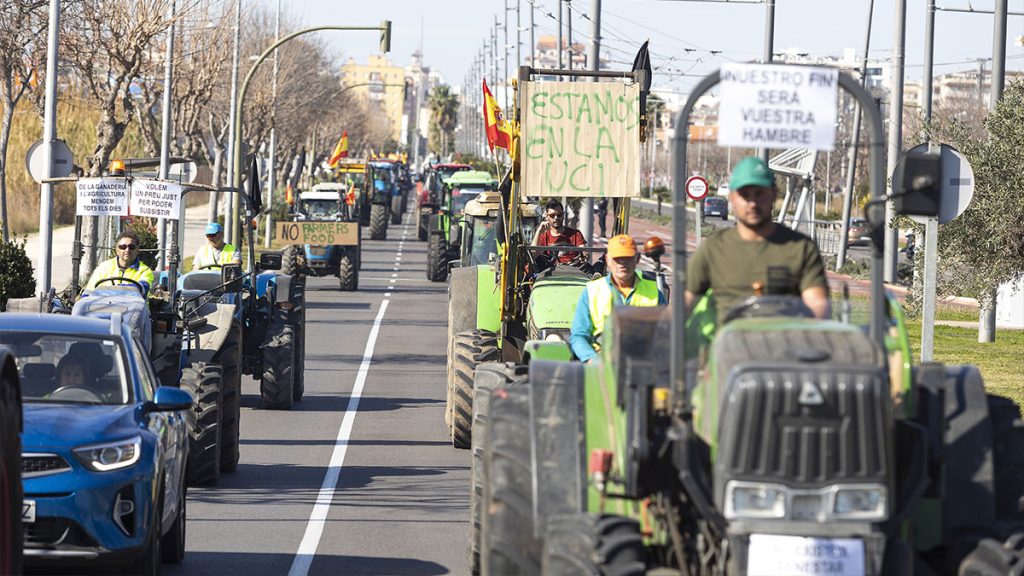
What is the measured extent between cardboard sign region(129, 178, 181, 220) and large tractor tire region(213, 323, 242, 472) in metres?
3.98

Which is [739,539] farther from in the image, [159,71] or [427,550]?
[159,71]

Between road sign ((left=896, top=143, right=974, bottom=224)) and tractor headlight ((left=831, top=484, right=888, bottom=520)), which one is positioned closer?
tractor headlight ((left=831, top=484, right=888, bottom=520))

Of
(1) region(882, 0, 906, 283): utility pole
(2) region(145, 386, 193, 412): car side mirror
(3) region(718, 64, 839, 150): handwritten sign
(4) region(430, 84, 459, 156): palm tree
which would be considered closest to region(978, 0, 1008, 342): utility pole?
(1) region(882, 0, 906, 283): utility pole

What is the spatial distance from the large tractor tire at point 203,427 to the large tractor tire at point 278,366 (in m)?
4.27

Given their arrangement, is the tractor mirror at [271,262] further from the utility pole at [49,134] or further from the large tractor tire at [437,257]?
the large tractor tire at [437,257]

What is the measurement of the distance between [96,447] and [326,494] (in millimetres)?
4386

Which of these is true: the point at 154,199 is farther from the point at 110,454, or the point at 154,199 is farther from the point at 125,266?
the point at 110,454

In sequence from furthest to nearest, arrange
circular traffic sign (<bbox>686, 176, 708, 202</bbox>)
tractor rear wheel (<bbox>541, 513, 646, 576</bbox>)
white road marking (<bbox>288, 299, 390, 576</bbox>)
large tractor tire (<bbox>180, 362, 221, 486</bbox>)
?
1. circular traffic sign (<bbox>686, 176, 708, 202</bbox>)
2. large tractor tire (<bbox>180, 362, 221, 486</bbox>)
3. white road marking (<bbox>288, 299, 390, 576</bbox>)
4. tractor rear wheel (<bbox>541, 513, 646, 576</bbox>)

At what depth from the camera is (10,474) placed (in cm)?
767

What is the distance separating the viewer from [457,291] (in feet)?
59.6

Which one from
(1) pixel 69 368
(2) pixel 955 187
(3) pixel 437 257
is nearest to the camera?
(1) pixel 69 368

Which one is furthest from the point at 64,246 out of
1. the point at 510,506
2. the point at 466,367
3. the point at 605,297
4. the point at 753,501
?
the point at 753,501

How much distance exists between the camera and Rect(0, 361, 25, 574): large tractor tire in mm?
7520

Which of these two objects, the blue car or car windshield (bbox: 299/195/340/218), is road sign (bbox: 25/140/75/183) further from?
car windshield (bbox: 299/195/340/218)
